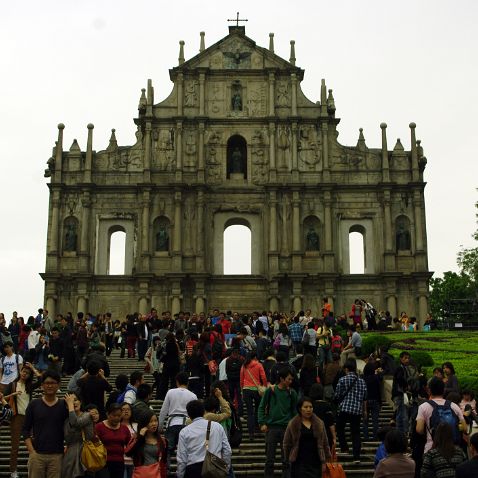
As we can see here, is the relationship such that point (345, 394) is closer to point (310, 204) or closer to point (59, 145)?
point (310, 204)

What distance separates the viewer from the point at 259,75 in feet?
139

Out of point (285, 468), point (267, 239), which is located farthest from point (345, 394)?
point (267, 239)

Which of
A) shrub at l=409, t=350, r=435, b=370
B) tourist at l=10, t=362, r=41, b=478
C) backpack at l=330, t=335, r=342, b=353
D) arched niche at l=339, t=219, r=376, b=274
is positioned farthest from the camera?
arched niche at l=339, t=219, r=376, b=274

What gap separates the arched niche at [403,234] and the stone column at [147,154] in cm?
1252

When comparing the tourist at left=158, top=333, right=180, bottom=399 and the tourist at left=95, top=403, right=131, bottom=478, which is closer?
the tourist at left=95, top=403, right=131, bottom=478

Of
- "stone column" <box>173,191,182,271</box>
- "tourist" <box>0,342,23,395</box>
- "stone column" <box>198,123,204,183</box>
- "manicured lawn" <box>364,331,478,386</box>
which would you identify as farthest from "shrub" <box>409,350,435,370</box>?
"stone column" <box>198,123,204,183</box>

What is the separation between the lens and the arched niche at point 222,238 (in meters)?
40.0

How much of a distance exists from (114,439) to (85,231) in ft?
99.6

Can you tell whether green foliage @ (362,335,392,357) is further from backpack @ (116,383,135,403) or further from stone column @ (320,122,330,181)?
stone column @ (320,122,330,181)

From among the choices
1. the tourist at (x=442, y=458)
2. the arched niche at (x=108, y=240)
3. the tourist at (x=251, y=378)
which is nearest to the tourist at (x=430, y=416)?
the tourist at (x=442, y=458)

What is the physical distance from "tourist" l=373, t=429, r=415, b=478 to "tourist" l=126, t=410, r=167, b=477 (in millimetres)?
2667

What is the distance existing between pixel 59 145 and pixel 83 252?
5.76 meters

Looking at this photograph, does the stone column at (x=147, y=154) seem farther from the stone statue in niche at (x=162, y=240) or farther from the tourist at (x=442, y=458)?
the tourist at (x=442, y=458)

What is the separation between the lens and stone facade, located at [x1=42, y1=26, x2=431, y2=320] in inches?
1535
